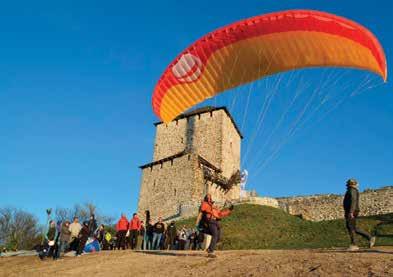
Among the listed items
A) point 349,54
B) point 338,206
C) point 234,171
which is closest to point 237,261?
point 349,54

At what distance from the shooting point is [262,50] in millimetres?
12602

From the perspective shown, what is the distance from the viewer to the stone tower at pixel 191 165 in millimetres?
40750

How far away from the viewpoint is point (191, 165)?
41125 millimetres

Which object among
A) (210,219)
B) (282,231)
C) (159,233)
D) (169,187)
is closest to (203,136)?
(169,187)

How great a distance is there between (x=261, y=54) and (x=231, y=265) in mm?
6658

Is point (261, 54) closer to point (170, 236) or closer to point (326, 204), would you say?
point (170, 236)

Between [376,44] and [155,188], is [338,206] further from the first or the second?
[376,44]

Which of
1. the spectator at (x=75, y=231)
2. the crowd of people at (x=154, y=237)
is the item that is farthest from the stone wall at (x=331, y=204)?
the spectator at (x=75, y=231)

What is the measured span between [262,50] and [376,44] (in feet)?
10.1

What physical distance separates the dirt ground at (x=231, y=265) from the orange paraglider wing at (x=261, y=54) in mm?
5042

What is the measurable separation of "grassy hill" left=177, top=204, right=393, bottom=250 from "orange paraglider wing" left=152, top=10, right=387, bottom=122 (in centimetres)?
835

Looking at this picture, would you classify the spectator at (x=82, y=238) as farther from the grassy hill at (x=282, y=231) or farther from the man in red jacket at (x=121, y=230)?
the grassy hill at (x=282, y=231)

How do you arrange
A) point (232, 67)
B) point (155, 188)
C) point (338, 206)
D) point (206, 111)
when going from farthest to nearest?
point (206, 111)
point (155, 188)
point (338, 206)
point (232, 67)

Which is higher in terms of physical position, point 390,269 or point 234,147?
point 234,147
